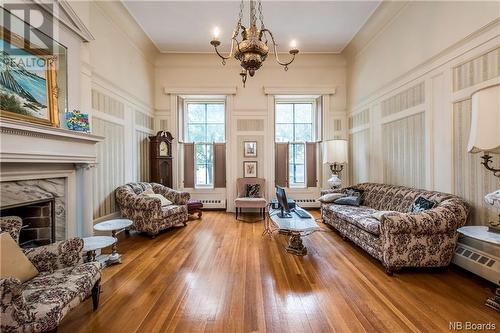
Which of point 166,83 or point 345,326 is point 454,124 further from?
point 166,83

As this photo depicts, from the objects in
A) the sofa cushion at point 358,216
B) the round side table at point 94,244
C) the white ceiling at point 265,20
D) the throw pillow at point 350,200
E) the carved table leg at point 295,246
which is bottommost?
the carved table leg at point 295,246

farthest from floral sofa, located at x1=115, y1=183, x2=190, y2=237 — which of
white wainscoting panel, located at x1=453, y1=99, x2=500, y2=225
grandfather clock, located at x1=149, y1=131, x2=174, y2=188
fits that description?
white wainscoting panel, located at x1=453, y1=99, x2=500, y2=225

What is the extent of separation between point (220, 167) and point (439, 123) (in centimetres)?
455

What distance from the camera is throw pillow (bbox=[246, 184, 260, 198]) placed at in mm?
5604

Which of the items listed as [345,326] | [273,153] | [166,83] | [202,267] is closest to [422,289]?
[345,326]

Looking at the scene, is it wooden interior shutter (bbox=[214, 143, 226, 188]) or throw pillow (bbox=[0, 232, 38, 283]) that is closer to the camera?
throw pillow (bbox=[0, 232, 38, 283])

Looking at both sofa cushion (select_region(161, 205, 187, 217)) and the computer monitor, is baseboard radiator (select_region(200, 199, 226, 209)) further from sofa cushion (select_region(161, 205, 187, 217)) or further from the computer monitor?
the computer monitor

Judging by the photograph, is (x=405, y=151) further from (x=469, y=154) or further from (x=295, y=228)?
(x=295, y=228)

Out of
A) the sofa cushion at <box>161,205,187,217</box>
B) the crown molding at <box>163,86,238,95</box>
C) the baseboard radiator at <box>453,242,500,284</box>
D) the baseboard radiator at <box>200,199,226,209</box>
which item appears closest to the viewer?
the baseboard radiator at <box>453,242,500,284</box>

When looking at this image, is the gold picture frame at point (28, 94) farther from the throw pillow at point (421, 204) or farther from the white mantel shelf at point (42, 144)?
the throw pillow at point (421, 204)

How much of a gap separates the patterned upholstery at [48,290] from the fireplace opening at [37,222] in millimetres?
835

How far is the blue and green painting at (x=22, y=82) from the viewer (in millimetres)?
2080

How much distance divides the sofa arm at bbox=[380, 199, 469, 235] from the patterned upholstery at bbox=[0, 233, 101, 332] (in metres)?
2.90

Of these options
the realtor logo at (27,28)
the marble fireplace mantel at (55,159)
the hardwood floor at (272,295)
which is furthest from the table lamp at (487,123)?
the realtor logo at (27,28)
